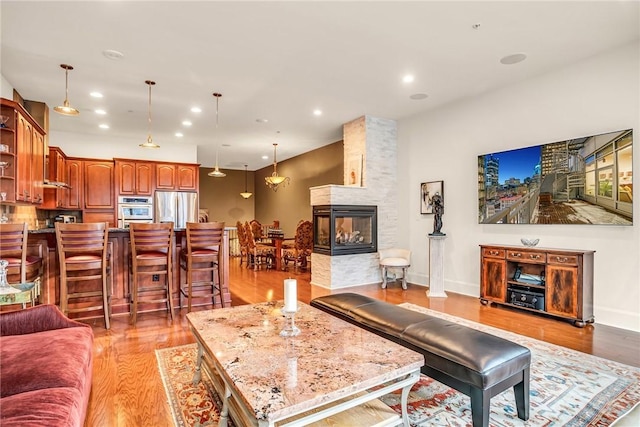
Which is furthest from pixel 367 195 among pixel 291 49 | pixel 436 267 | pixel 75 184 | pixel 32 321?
pixel 75 184

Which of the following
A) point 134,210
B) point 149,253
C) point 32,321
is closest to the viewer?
point 32,321

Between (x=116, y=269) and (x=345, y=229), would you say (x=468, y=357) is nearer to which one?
(x=116, y=269)

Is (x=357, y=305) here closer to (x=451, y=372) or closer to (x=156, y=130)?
(x=451, y=372)

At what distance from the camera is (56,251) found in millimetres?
3844

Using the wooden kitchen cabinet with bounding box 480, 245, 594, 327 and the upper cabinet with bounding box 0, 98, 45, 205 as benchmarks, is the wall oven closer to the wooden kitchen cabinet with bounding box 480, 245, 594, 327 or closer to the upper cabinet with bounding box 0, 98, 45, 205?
the upper cabinet with bounding box 0, 98, 45, 205

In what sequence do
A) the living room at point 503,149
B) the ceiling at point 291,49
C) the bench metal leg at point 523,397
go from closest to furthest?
the bench metal leg at point 523,397 → the ceiling at point 291,49 → the living room at point 503,149

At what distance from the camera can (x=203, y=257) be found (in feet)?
13.7

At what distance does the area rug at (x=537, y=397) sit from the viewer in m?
2.01

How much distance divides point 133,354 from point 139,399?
33.4 inches

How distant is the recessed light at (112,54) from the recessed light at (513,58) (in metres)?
4.33

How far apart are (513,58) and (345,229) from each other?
11.4ft

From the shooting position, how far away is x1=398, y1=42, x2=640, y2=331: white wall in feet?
12.0

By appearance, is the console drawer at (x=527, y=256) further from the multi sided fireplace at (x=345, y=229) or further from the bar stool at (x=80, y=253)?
the bar stool at (x=80, y=253)

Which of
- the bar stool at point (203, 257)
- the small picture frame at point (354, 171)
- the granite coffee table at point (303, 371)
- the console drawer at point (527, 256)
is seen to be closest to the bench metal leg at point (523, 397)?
the granite coffee table at point (303, 371)
